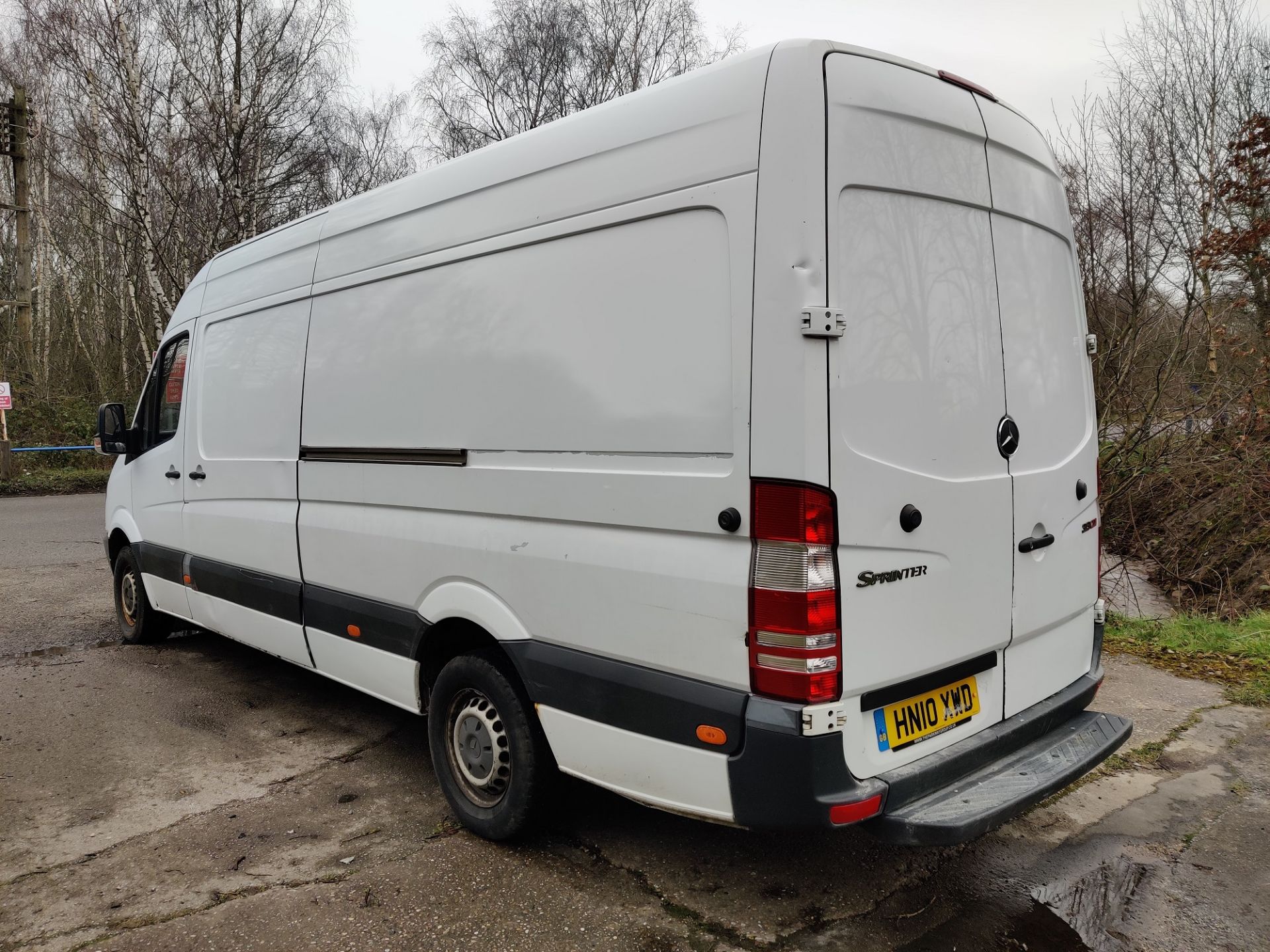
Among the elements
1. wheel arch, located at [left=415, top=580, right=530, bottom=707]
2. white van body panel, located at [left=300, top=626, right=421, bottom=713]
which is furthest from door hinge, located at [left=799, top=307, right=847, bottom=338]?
white van body panel, located at [left=300, top=626, right=421, bottom=713]

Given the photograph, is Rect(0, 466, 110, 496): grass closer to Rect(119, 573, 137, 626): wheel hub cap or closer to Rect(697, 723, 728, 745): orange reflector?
Rect(119, 573, 137, 626): wheel hub cap

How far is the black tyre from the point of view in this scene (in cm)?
594

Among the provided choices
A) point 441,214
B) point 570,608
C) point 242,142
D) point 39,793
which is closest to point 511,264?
point 441,214

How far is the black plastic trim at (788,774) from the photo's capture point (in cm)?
233

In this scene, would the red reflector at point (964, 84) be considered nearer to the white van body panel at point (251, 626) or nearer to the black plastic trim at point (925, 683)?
the black plastic trim at point (925, 683)

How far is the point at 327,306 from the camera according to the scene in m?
4.03

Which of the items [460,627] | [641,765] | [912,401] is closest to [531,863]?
[641,765]

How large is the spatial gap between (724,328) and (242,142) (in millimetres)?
14995

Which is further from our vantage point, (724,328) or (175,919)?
(175,919)

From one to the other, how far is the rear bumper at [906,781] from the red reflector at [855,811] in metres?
0.01

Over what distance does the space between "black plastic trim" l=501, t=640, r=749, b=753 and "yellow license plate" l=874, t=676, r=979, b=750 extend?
422mm

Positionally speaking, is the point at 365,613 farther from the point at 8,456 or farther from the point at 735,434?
the point at 8,456

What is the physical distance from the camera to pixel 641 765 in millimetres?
2660

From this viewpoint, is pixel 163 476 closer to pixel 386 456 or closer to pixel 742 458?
pixel 386 456
